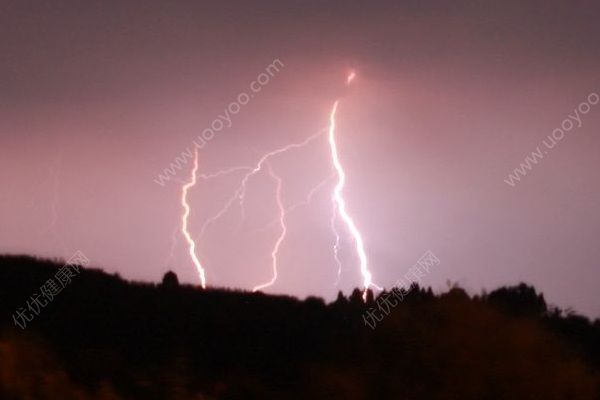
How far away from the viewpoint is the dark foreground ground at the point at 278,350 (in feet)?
45.9

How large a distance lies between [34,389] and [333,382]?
3807 mm

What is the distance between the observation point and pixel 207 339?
1761 centimetres

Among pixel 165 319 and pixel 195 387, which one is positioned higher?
pixel 165 319

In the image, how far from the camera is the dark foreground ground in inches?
551

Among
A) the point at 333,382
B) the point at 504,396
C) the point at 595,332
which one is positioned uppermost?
the point at 595,332

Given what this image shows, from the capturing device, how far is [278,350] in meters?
17.2

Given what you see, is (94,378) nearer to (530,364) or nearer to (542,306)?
(530,364)

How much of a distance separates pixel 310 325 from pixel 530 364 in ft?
18.9

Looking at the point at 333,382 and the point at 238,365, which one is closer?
the point at 333,382

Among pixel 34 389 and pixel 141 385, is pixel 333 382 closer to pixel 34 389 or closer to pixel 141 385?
pixel 141 385

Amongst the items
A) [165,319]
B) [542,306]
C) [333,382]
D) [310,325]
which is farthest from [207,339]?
[542,306]

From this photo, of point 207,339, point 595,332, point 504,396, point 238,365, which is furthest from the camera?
point 595,332

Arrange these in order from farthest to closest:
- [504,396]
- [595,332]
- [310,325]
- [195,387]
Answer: [595,332], [310,325], [195,387], [504,396]

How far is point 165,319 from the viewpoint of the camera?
1828 centimetres
